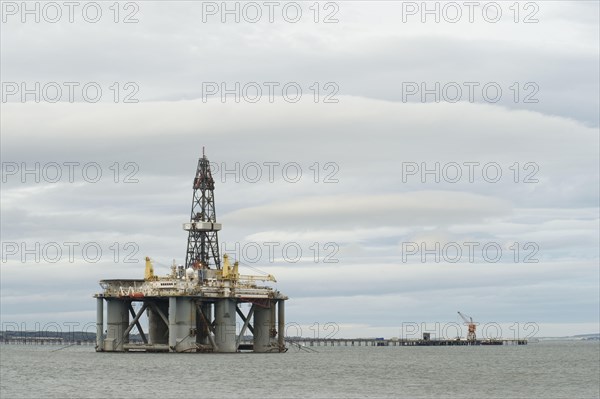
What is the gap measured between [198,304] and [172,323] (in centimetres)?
454

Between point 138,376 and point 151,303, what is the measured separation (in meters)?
36.3

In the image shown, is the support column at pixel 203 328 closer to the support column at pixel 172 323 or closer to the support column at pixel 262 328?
the support column at pixel 262 328

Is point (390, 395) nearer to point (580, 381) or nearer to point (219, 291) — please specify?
point (580, 381)

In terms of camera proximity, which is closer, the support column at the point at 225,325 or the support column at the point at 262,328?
the support column at the point at 225,325

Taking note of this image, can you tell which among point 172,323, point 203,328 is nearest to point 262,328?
point 203,328

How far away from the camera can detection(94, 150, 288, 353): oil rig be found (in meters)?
122

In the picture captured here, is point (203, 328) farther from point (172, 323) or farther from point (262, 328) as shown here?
point (172, 323)

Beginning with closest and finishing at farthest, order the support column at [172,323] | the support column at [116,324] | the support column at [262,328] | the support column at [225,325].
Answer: the support column at [172,323] → the support column at [225,325] → the support column at [116,324] → the support column at [262,328]

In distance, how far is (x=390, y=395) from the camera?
259 feet

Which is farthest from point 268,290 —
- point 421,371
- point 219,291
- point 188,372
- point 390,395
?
point 390,395

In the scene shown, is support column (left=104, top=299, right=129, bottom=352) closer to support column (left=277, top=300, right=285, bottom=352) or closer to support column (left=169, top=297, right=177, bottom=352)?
support column (left=169, top=297, right=177, bottom=352)

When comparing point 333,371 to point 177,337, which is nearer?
point 333,371

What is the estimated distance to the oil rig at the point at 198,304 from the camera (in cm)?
12212

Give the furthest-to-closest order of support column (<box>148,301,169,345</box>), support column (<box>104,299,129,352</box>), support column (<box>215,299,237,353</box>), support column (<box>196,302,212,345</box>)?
support column (<box>148,301,169,345</box>) → support column (<box>196,302,212,345</box>) → support column (<box>104,299,129,352</box>) → support column (<box>215,299,237,353</box>)
